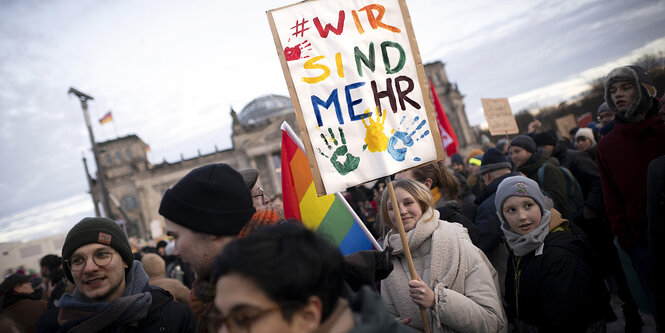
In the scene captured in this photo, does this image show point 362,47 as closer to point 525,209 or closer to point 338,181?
point 338,181

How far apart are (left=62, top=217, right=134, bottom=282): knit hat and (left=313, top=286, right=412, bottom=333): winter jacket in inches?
73.0

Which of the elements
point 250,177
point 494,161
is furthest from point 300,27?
point 494,161


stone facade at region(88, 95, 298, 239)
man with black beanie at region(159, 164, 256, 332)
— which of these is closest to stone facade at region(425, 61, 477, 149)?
stone facade at region(88, 95, 298, 239)

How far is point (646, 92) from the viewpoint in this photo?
10.1 ft

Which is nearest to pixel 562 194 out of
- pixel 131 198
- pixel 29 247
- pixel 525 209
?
pixel 525 209

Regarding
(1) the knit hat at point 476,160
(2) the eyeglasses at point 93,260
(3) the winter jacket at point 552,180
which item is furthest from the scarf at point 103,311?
(1) the knit hat at point 476,160

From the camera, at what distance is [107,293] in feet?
7.73

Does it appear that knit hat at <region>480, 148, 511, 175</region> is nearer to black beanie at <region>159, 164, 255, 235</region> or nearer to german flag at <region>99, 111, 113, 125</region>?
black beanie at <region>159, 164, 255, 235</region>

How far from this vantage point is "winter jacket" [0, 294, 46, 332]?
405 centimetres

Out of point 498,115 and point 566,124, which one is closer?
point 498,115

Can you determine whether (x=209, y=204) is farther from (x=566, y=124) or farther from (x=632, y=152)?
(x=566, y=124)

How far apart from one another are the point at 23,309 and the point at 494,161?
5.21 meters

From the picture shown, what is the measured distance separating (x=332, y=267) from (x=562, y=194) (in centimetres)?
425

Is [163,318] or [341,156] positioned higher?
[341,156]
